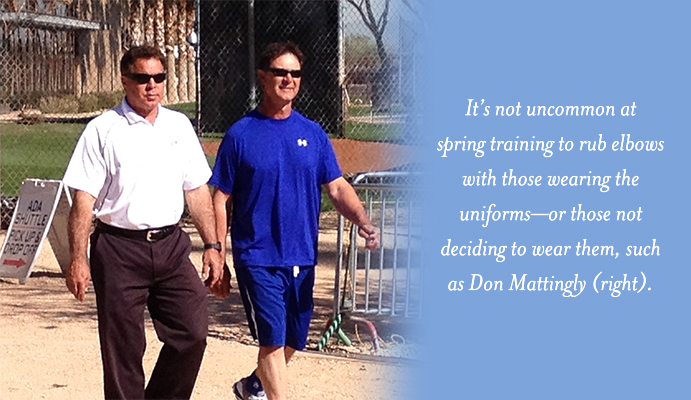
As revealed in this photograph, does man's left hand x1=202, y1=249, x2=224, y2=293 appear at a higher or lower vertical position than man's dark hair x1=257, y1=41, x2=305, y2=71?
lower

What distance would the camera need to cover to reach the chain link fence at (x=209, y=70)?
10.7m

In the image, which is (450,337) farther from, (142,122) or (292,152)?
(142,122)

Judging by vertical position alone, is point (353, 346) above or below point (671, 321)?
below

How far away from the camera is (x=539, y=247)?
5.58 metres

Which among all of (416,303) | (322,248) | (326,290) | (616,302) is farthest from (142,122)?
(322,248)

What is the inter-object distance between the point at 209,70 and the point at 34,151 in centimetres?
719

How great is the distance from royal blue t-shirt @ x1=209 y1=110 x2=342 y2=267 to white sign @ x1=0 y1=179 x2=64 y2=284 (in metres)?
4.27

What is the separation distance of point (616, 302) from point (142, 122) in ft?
6.92

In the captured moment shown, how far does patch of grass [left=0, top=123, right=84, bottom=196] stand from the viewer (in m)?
16.9

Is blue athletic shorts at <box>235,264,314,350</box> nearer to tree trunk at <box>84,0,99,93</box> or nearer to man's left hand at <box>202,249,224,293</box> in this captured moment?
man's left hand at <box>202,249,224,293</box>

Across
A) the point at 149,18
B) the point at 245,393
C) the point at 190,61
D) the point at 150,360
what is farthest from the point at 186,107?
the point at 245,393

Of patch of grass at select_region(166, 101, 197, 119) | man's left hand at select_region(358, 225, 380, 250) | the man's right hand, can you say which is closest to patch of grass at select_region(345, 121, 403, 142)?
man's left hand at select_region(358, 225, 380, 250)

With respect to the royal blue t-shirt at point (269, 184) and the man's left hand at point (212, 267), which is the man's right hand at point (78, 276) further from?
the royal blue t-shirt at point (269, 184)

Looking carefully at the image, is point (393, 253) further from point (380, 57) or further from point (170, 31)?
point (170, 31)
